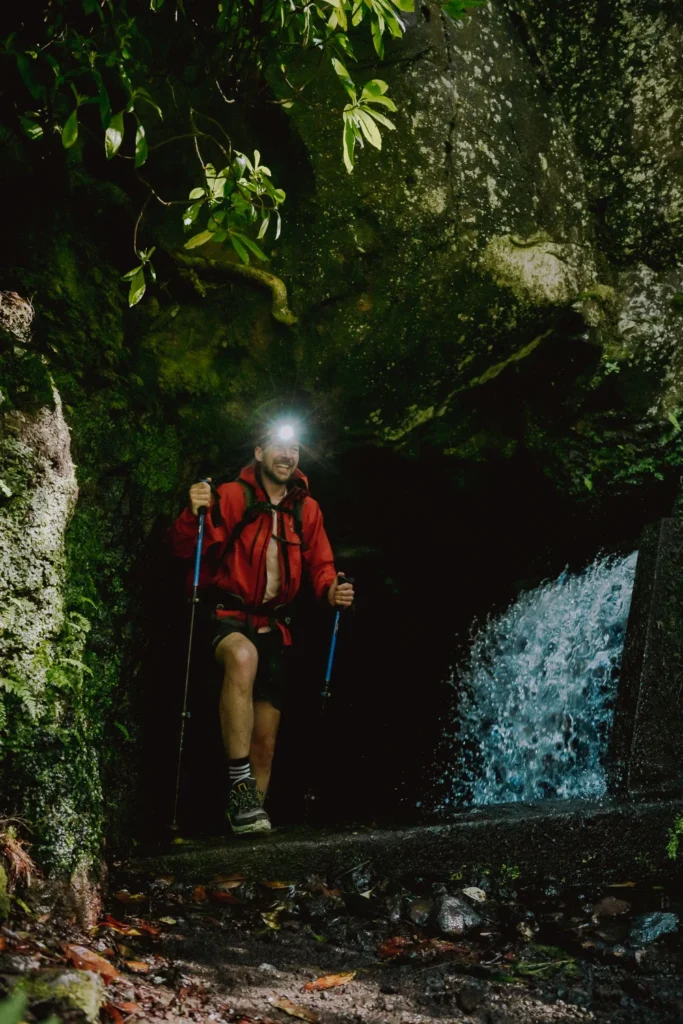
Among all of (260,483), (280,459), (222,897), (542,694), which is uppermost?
(280,459)

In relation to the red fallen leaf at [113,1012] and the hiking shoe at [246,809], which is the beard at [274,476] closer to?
the hiking shoe at [246,809]

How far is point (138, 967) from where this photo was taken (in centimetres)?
330

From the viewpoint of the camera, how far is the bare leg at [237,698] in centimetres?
524

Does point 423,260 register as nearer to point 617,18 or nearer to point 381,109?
point 381,109

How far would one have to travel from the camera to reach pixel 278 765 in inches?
316

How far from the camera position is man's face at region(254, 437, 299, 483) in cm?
584

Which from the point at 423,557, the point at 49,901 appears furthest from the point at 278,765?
the point at 49,901

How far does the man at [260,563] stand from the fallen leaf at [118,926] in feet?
5.52

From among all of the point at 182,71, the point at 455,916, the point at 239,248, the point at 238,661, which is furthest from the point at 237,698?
the point at 182,71

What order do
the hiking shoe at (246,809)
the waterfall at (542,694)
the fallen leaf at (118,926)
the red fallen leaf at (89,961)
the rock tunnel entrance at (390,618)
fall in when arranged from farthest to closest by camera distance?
the rock tunnel entrance at (390,618)
the waterfall at (542,694)
the hiking shoe at (246,809)
the fallen leaf at (118,926)
the red fallen leaf at (89,961)

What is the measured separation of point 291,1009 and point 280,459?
12.0ft

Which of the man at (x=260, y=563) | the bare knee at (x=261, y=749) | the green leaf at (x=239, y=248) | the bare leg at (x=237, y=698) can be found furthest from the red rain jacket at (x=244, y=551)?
the green leaf at (x=239, y=248)

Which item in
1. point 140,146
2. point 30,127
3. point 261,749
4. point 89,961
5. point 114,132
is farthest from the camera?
point 261,749

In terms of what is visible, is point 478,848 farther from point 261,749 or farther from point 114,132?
point 114,132
